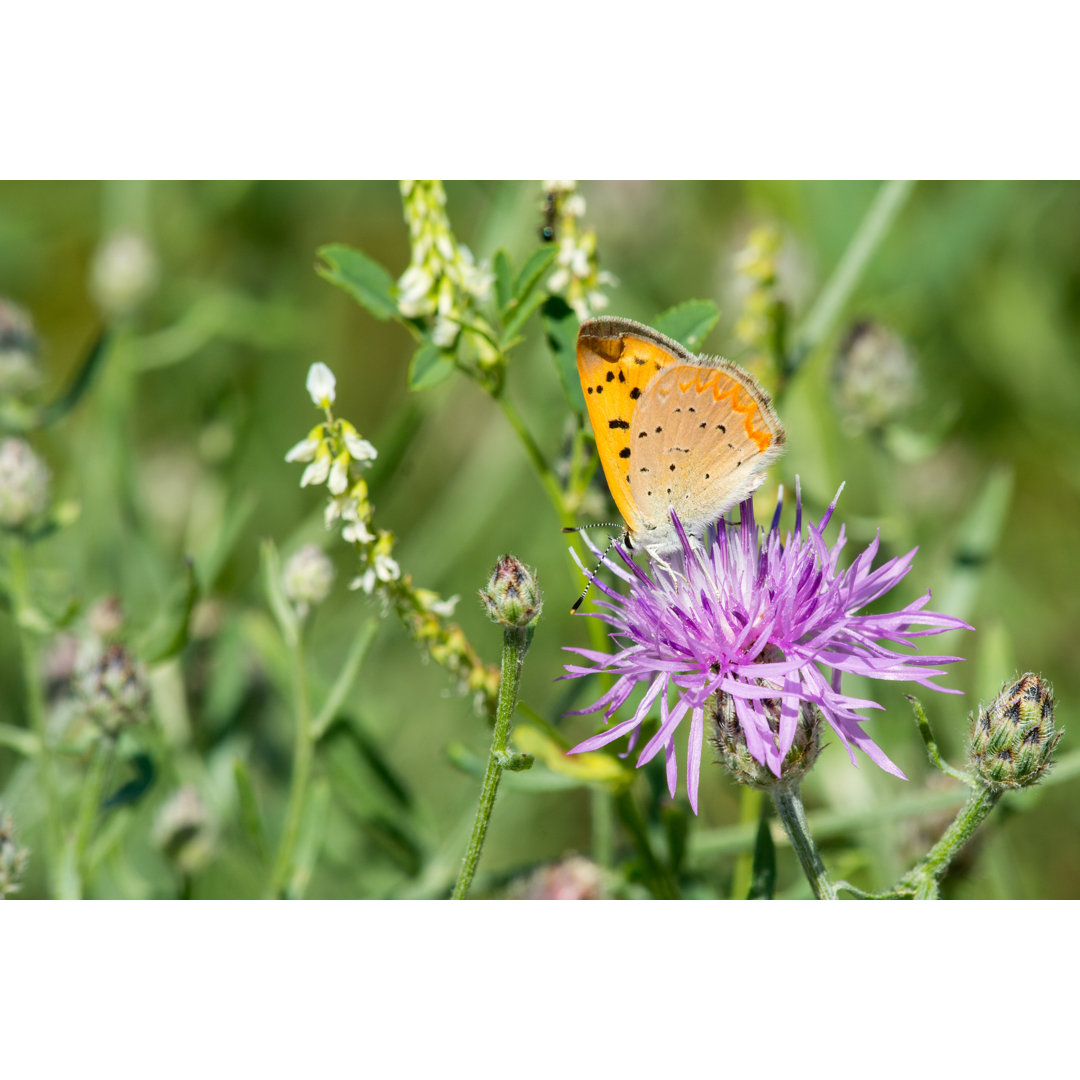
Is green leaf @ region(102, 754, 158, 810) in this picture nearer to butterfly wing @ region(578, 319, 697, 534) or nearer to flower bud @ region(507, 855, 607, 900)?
flower bud @ region(507, 855, 607, 900)

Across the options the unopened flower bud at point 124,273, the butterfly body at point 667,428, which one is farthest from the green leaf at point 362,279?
the unopened flower bud at point 124,273

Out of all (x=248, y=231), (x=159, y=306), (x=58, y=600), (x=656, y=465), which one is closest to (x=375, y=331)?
(x=248, y=231)

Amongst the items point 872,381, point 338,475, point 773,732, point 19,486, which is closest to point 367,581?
point 338,475

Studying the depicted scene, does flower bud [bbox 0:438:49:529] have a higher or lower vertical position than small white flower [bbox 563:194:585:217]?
lower

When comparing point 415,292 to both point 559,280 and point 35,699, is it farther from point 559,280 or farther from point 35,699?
point 35,699

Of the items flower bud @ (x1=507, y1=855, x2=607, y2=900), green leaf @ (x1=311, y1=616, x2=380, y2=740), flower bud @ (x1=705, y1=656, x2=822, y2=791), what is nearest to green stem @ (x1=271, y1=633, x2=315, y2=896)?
green leaf @ (x1=311, y1=616, x2=380, y2=740)
